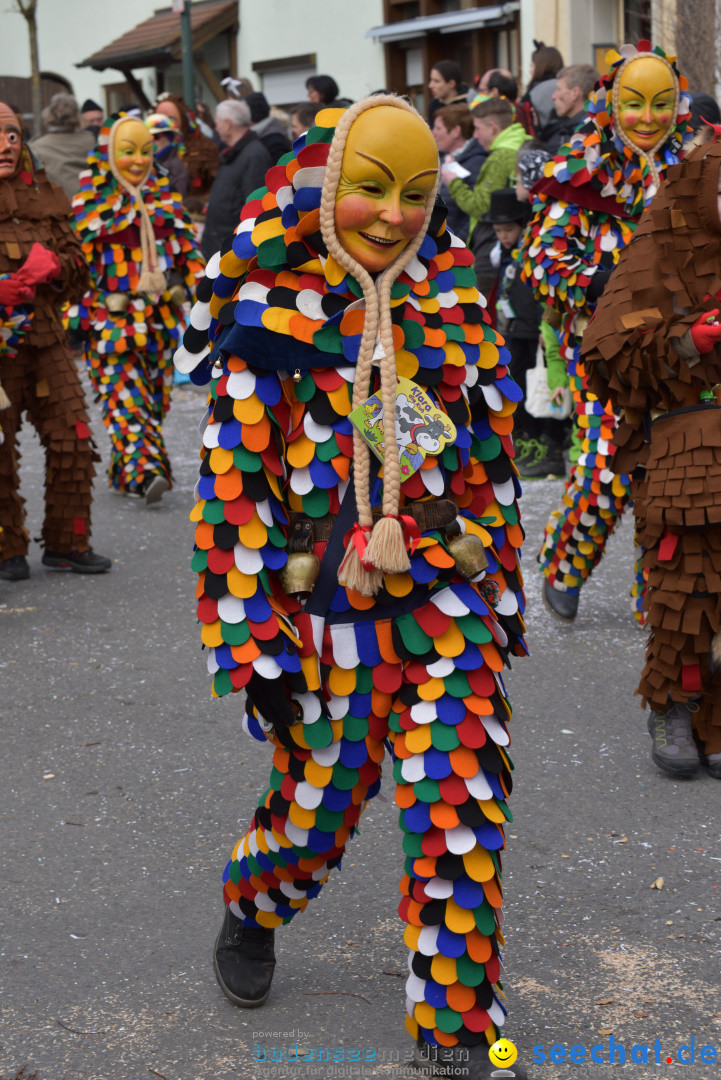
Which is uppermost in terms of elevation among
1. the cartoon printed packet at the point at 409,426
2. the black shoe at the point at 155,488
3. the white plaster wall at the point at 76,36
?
the white plaster wall at the point at 76,36

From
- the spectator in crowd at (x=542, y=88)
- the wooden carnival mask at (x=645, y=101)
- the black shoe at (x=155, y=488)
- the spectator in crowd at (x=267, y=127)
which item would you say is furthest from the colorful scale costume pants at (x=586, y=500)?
the spectator in crowd at (x=267, y=127)

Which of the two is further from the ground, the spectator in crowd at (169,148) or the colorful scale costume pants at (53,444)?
the spectator in crowd at (169,148)

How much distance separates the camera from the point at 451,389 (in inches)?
112

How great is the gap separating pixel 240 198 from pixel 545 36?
27.1 feet

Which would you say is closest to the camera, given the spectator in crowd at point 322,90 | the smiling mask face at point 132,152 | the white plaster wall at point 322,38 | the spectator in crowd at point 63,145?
the smiling mask face at point 132,152

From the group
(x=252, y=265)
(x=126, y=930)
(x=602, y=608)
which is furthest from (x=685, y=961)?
(x=602, y=608)

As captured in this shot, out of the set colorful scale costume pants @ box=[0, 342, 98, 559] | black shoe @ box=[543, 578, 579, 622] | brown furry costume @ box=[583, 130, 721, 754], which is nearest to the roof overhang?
colorful scale costume pants @ box=[0, 342, 98, 559]

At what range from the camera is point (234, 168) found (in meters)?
9.92

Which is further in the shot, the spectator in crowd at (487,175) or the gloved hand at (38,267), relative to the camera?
the spectator in crowd at (487,175)

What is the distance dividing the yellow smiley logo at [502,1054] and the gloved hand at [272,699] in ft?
2.39

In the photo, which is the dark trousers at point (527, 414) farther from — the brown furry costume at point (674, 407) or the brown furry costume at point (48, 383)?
the brown furry costume at point (674, 407)

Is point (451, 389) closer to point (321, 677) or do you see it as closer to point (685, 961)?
point (321, 677)

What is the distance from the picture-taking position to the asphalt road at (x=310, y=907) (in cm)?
291

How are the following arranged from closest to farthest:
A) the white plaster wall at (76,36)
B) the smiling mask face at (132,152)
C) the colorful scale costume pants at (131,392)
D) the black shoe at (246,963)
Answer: the black shoe at (246,963) → the smiling mask face at (132,152) → the colorful scale costume pants at (131,392) → the white plaster wall at (76,36)
